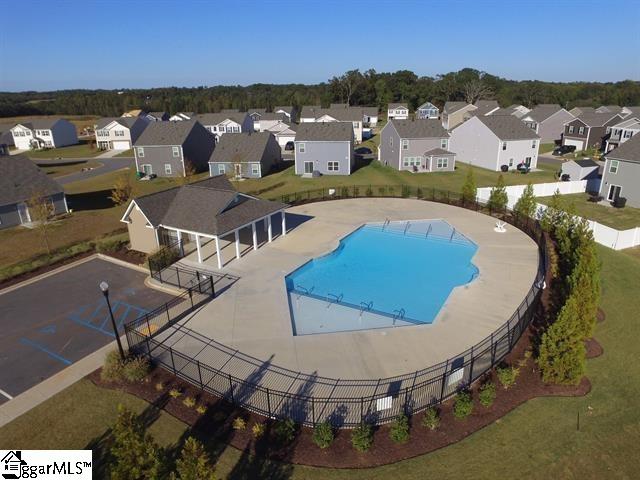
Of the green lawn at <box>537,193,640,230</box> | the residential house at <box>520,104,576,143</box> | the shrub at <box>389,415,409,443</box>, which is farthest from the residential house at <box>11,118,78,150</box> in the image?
the shrub at <box>389,415,409,443</box>

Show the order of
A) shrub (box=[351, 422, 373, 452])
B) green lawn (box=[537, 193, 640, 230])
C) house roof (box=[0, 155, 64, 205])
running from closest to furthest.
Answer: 1. shrub (box=[351, 422, 373, 452])
2. green lawn (box=[537, 193, 640, 230])
3. house roof (box=[0, 155, 64, 205])

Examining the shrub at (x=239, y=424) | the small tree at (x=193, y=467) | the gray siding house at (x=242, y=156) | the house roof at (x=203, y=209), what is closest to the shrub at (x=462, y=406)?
the shrub at (x=239, y=424)

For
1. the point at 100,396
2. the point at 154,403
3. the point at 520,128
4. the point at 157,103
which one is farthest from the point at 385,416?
the point at 157,103

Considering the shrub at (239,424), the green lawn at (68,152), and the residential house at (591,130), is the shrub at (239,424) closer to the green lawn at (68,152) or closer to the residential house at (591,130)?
the residential house at (591,130)

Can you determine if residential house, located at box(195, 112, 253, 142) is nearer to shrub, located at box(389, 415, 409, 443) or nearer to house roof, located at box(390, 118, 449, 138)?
house roof, located at box(390, 118, 449, 138)

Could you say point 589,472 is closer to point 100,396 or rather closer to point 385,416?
point 385,416

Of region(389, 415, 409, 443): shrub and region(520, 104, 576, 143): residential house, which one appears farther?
region(520, 104, 576, 143): residential house
